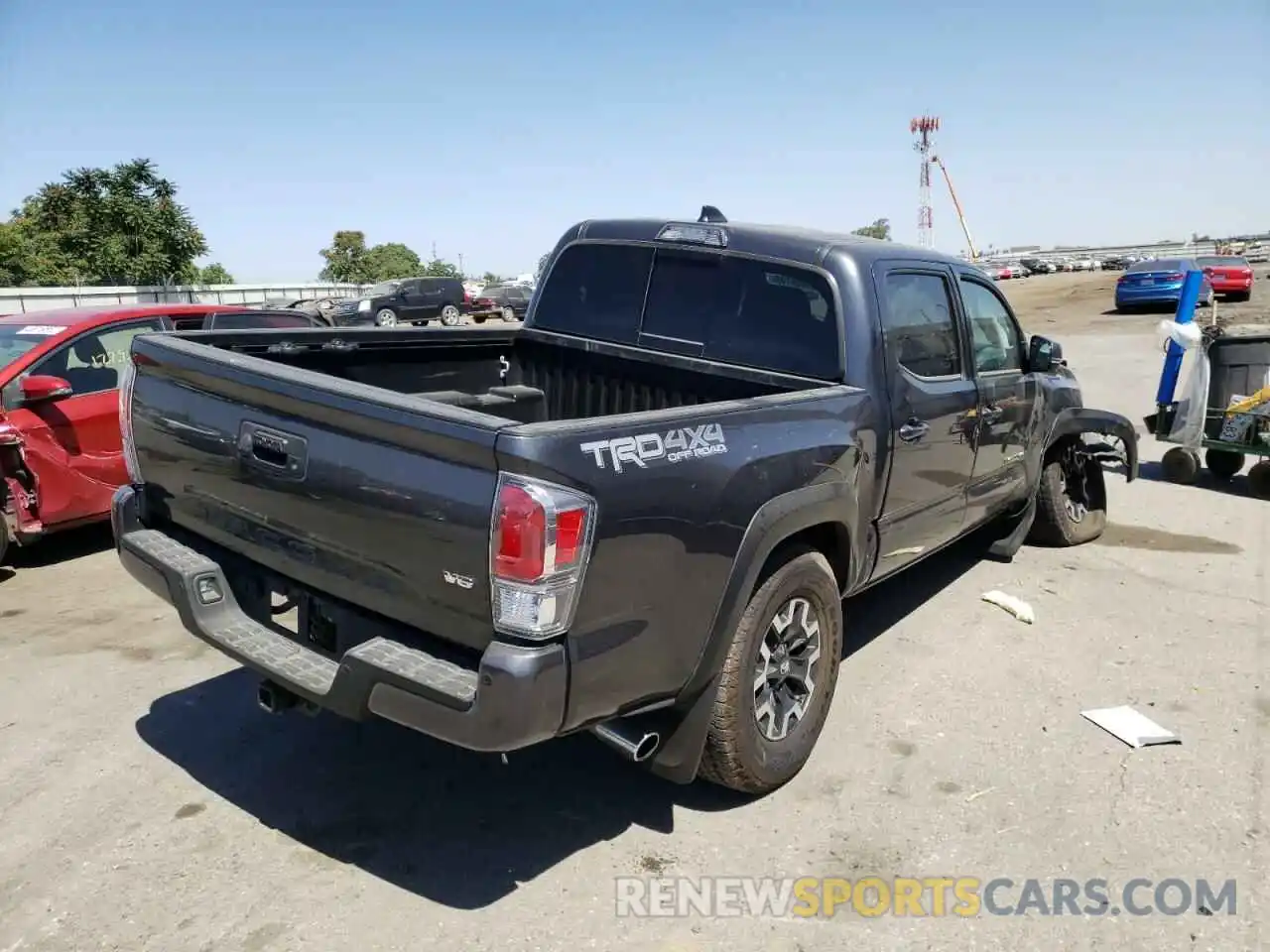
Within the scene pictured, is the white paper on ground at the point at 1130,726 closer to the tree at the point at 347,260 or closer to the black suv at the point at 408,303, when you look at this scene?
the black suv at the point at 408,303

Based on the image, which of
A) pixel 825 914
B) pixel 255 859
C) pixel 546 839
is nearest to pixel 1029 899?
pixel 825 914

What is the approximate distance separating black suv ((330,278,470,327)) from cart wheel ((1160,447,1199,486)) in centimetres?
2426

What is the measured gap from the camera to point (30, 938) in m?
2.64

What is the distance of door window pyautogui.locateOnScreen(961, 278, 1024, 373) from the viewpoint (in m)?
5.02

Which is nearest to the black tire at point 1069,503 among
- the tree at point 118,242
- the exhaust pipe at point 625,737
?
the exhaust pipe at point 625,737

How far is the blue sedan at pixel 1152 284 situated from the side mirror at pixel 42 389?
90.9ft

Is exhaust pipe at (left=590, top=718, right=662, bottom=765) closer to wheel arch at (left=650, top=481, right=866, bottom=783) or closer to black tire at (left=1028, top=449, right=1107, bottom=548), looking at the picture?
wheel arch at (left=650, top=481, right=866, bottom=783)

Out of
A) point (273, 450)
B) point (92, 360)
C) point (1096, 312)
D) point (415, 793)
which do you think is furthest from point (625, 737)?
point (1096, 312)

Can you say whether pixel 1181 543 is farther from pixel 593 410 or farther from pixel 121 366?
pixel 121 366

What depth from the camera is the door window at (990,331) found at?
5021mm

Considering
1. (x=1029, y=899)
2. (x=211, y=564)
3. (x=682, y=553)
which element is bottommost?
(x=1029, y=899)

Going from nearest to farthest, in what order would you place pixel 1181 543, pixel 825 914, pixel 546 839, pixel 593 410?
pixel 825 914, pixel 546 839, pixel 593 410, pixel 1181 543

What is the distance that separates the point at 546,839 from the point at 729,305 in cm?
244

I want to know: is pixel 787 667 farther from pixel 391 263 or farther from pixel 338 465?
pixel 391 263
